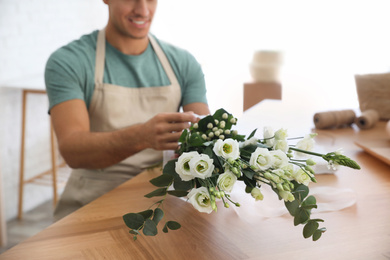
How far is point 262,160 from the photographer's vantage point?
69 cm

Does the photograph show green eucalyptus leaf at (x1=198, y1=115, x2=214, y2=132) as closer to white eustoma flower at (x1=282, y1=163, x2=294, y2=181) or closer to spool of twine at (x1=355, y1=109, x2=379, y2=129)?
white eustoma flower at (x1=282, y1=163, x2=294, y2=181)

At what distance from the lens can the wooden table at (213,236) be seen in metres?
0.70

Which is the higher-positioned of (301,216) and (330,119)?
(301,216)

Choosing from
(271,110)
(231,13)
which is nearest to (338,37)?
(231,13)

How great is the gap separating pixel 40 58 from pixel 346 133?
2526mm

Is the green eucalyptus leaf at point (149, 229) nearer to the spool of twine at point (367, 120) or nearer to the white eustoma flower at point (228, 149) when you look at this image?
the white eustoma flower at point (228, 149)

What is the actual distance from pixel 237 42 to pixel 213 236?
316 centimetres

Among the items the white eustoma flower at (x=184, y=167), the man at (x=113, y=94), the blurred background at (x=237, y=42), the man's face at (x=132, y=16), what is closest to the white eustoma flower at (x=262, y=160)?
the white eustoma flower at (x=184, y=167)

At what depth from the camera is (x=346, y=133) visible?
1.62m

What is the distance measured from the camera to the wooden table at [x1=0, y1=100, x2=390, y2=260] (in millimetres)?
701

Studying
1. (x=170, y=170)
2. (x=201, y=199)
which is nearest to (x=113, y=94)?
(x=170, y=170)

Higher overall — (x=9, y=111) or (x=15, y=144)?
(x=9, y=111)

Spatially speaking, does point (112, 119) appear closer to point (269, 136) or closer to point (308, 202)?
point (269, 136)

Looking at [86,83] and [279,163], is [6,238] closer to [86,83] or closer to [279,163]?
[86,83]
